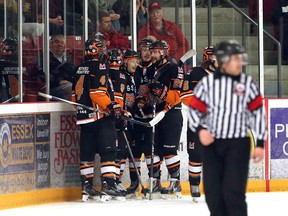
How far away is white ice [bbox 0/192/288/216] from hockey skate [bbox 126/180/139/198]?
0.14 metres

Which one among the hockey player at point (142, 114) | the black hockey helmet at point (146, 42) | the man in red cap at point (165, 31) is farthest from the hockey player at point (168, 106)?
the man in red cap at point (165, 31)

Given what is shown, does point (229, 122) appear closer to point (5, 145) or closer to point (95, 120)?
point (5, 145)

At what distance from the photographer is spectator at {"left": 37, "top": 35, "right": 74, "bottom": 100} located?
12.5 metres

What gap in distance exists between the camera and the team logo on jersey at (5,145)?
11.3 metres

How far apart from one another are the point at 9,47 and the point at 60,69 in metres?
0.77

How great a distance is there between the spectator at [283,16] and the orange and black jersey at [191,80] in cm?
241

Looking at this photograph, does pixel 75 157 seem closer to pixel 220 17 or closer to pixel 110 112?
pixel 110 112

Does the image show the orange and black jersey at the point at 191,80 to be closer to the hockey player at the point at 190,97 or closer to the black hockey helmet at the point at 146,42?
the hockey player at the point at 190,97

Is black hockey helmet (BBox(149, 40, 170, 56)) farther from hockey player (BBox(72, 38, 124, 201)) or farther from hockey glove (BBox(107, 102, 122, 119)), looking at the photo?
hockey glove (BBox(107, 102, 122, 119))

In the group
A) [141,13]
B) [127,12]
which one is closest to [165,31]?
[141,13]

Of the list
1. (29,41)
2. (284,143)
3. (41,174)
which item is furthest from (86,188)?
(284,143)

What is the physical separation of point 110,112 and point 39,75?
0.88 meters

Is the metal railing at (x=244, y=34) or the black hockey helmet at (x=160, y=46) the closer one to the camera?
the black hockey helmet at (x=160, y=46)

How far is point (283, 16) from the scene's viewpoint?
47.5ft
